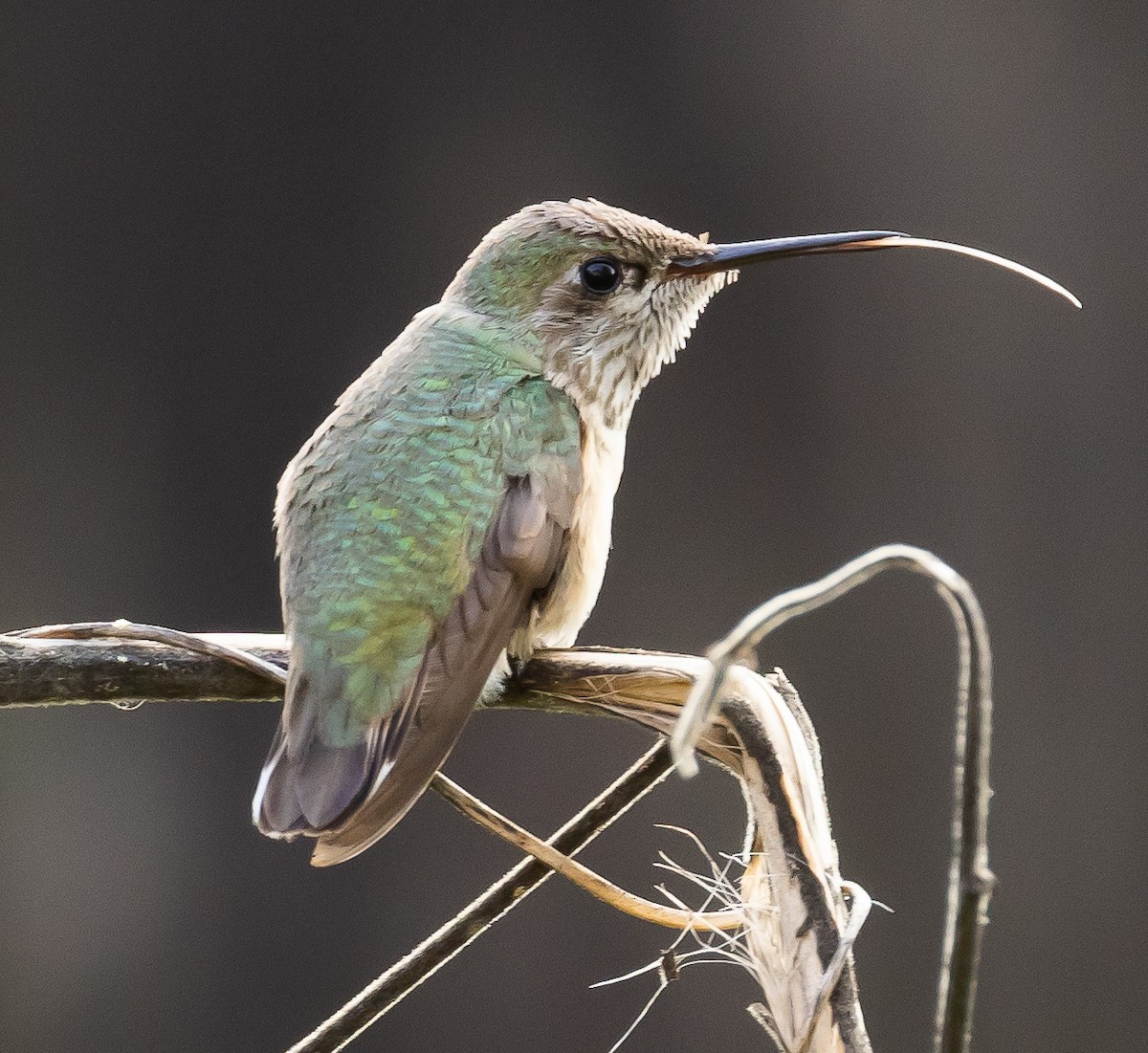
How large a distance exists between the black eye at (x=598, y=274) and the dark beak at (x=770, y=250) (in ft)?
0.18

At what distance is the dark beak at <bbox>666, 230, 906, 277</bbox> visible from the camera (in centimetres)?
117

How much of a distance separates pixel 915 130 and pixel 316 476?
85.2 inches

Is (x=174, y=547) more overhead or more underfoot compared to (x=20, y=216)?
more underfoot

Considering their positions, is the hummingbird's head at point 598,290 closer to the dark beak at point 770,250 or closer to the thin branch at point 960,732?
the dark beak at point 770,250

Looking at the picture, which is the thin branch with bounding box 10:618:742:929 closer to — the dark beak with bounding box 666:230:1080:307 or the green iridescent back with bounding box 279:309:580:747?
the green iridescent back with bounding box 279:309:580:747

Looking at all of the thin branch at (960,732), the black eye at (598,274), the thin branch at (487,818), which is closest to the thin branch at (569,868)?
the thin branch at (487,818)

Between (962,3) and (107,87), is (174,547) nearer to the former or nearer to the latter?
(107,87)

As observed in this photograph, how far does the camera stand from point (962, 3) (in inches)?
121

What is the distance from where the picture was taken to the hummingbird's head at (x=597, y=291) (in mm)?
1397

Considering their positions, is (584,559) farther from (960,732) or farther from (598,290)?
(960,732)

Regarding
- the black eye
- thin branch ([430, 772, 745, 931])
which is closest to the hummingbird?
the black eye

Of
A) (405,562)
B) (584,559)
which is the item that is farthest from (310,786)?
(584,559)

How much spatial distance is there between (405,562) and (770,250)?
1.39 ft

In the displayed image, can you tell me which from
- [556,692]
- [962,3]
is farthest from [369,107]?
[556,692]
